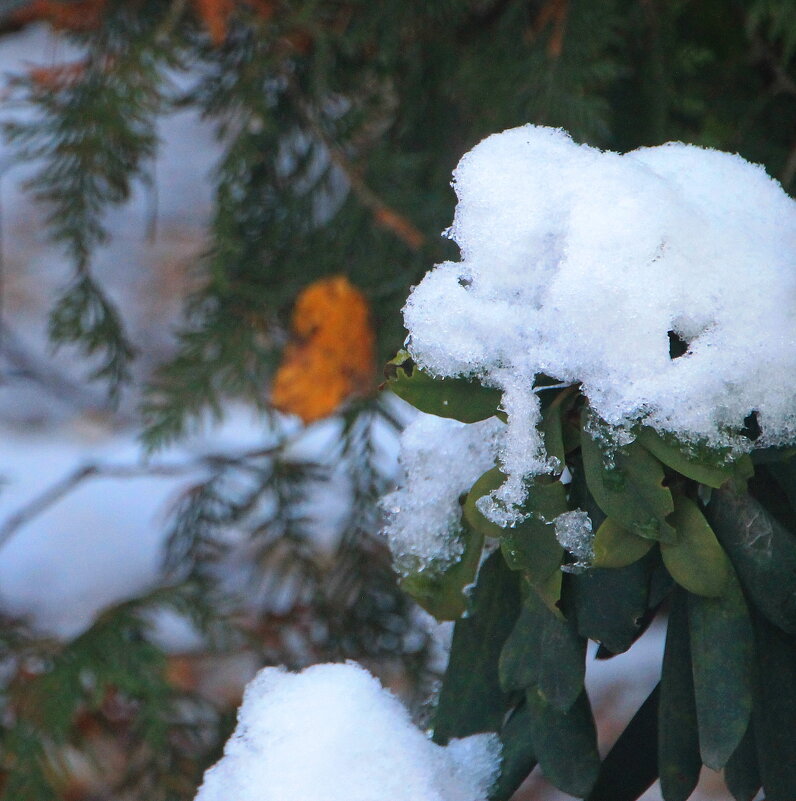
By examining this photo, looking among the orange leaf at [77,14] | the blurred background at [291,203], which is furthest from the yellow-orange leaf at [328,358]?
the orange leaf at [77,14]

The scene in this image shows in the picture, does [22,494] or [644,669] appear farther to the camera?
[22,494]

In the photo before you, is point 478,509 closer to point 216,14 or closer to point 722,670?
point 722,670

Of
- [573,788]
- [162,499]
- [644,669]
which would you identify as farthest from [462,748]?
[162,499]

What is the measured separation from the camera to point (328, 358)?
2.79 ft

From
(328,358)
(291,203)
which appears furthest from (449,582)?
(291,203)

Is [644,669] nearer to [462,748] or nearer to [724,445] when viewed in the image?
[462,748]

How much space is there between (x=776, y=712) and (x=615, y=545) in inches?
4.8

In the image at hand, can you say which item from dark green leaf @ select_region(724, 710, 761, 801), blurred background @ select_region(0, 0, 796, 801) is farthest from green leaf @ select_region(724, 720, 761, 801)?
blurred background @ select_region(0, 0, 796, 801)

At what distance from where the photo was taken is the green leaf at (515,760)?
44cm

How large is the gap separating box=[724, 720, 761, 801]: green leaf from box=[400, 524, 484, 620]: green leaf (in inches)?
6.0

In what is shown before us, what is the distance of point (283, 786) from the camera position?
0.41 meters

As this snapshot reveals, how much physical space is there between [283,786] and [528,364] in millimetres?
231

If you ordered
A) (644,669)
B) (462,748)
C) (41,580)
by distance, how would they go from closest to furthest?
1. (462,748)
2. (644,669)
3. (41,580)

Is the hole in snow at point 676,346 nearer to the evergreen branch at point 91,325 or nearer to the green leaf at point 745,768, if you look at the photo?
the green leaf at point 745,768
